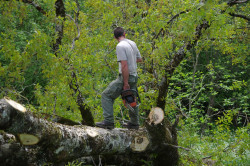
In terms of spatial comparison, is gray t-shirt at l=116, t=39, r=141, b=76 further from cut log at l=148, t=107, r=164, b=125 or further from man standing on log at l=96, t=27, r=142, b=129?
cut log at l=148, t=107, r=164, b=125

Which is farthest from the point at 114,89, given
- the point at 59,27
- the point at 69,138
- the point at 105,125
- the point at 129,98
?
the point at 59,27

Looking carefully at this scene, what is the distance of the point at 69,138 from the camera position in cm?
387

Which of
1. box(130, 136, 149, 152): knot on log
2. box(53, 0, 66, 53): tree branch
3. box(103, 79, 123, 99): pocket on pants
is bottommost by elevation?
box(130, 136, 149, 152): knot on log

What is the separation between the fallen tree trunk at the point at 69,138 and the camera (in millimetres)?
3115

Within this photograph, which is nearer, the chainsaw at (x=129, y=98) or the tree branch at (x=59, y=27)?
the chainsaw at (x=129, y=98)

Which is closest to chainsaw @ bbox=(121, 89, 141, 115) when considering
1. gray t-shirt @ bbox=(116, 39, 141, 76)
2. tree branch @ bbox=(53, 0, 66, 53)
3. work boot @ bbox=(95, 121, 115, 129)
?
gray t-shirt @ bbox=(116, 39, 141, 76)

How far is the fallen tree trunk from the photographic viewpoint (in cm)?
312

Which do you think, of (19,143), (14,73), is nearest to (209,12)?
(19,143)

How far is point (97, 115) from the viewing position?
695 centimetres

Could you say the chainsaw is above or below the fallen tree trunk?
above

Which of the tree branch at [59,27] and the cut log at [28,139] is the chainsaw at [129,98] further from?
the tree branch at [59,27]

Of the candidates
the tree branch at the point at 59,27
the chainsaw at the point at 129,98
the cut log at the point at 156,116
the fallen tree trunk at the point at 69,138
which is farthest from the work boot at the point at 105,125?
the tree branch at the point at 59,27

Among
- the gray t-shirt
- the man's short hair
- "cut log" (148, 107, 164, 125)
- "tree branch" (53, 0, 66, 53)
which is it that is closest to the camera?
the gray t-shirt

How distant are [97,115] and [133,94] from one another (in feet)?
7.07
